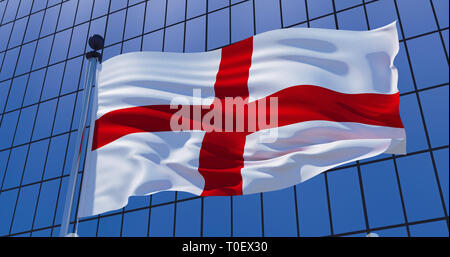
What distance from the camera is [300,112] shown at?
46.9ft

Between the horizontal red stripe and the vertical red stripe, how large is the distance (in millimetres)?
440

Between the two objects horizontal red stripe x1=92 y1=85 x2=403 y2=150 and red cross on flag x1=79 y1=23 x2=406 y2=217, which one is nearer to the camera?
red cross on flag x1=79 y1=23 x2=406 y2=217

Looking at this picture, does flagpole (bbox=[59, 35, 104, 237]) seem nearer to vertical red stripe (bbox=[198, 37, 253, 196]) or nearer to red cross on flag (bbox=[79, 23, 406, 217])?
red cross on flag (bbox=[79, 23, 406, 217])

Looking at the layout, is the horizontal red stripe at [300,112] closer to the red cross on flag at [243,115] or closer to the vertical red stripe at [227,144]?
the red cross on flag at [243,115]

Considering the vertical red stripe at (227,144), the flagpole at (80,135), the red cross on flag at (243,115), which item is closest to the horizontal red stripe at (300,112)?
the red cross on flag at (243,115)

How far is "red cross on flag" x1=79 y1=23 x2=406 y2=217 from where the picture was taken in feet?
44.3

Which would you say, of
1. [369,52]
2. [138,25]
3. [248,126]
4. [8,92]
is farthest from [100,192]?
[8,92]

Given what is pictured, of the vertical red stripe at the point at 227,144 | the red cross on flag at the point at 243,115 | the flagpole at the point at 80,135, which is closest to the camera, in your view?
the flagpole at the point at 80,135

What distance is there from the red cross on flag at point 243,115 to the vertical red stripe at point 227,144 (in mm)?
25

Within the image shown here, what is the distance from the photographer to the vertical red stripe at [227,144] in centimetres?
1363

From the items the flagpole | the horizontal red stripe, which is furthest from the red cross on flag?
the flagpole

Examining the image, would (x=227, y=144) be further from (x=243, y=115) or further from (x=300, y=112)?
(x=300, y=112)

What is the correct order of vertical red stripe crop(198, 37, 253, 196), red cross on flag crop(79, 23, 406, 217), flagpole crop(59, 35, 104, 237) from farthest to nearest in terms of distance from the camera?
1. vertical red stripe crop(198, 37, 253, 196)
2. red cross on flag crop(79, 23, 406, 217)
3. flagpole crop(59, 35, 104, 237)

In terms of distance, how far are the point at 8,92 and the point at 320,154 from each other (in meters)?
26.0
